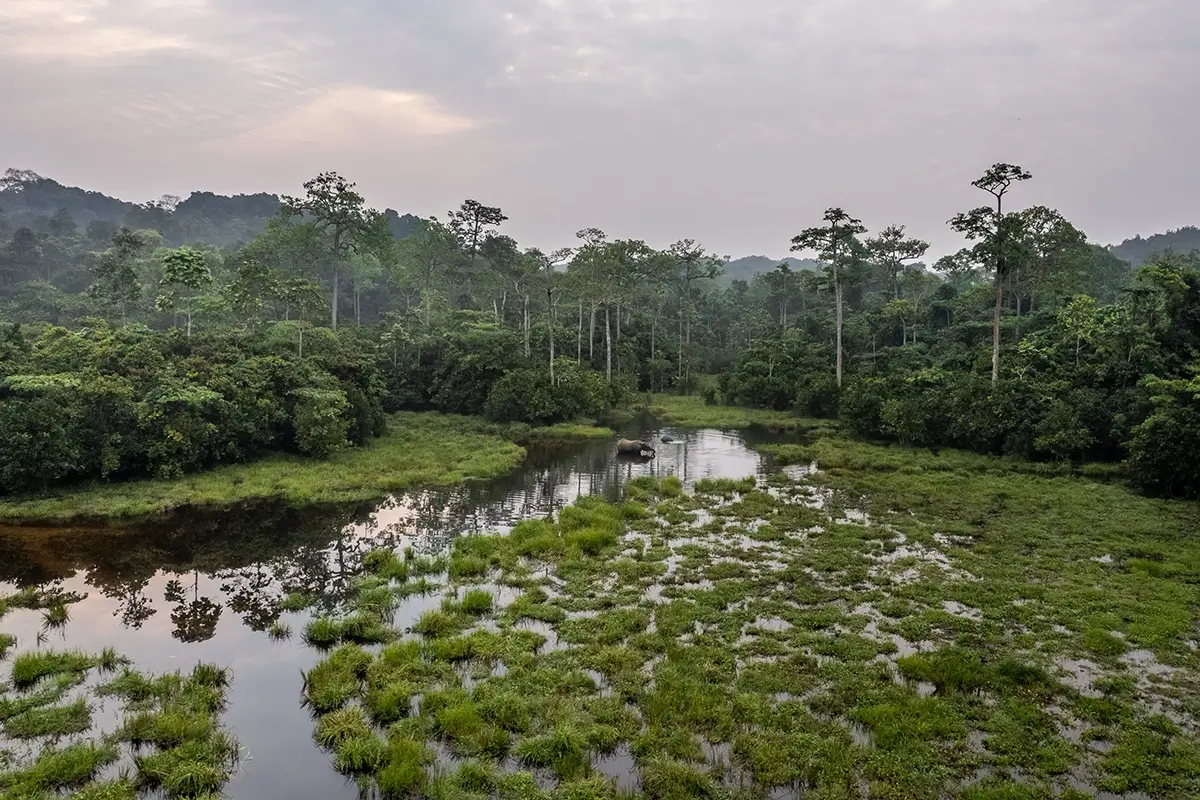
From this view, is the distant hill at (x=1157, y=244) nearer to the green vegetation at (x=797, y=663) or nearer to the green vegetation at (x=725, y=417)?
the green vegetation at (x=725, y=417)

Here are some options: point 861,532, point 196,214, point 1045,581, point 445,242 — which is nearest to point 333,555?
point 861,532

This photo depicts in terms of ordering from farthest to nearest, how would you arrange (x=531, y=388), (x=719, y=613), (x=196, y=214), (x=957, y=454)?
(x=196, y=214)
(x=531, y=388)
(x=957, y=454)
(x=719, y=613)

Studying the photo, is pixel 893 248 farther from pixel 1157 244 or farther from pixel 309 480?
pixel 1157 244

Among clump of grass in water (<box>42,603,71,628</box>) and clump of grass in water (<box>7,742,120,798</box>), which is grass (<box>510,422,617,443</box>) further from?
clump of grass in water (<box>7,742,120,798</box>)

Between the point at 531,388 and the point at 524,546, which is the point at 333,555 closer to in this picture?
the point at 524,546

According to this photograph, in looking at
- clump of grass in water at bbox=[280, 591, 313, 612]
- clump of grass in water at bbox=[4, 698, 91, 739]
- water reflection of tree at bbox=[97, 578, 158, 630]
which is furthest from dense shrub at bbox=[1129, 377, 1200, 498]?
water reflection of tree at bbox=[97, 578, 158, 630]

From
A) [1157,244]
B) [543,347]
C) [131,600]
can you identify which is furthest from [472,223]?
[1157,244]

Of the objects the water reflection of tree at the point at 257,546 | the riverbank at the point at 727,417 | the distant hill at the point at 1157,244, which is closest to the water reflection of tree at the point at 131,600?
the water reflection of tree at the point at 257,546
